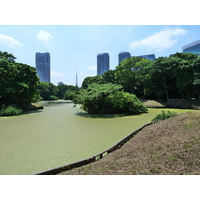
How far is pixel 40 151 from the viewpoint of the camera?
170 inches

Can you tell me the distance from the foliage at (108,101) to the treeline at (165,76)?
9081 millimetres

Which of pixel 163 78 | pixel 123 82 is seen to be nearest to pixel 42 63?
pixel 123 82

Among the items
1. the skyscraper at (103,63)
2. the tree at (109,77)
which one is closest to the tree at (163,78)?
the tree at (109,77)

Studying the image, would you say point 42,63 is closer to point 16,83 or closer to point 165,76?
point 16,83

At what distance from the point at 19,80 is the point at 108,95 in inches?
352

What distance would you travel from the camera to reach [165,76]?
69.2ft

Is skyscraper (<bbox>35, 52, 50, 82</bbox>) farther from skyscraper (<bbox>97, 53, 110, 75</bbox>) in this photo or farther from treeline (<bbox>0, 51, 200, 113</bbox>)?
treeline (<bbox>0, 51, 200, 113</bbox>)

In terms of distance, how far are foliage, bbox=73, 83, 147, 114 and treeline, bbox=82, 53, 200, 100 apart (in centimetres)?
908

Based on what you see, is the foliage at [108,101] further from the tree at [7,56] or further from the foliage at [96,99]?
the tree at [7,56]

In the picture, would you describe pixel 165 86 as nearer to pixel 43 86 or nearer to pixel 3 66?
pixel 3 66

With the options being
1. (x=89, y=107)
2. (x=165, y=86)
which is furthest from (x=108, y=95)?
(x=165, y=86)

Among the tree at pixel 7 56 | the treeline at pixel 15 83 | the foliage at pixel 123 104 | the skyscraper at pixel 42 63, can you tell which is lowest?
the foliage at pixel 123 104

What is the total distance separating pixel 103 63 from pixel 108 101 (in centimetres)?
6855

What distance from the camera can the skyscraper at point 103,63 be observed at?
250 feet
